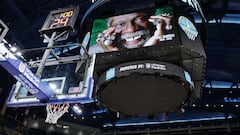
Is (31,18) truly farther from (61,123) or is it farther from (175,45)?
(61,123)

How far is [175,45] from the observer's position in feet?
19.2

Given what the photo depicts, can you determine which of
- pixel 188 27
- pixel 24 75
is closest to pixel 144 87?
pixel 188 27

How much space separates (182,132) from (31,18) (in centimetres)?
1275

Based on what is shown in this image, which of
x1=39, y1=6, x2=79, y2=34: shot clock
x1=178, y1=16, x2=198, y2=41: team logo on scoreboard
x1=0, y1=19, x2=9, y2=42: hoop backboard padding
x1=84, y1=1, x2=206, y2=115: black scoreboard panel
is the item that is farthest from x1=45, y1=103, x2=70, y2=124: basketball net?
x1=178, y1=16, x2=198, y2=41: team logo on scoreboard

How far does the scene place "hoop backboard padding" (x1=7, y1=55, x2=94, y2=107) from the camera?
522 centimetres

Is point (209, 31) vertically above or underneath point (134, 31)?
underneath

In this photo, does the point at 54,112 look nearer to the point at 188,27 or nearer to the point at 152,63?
the point at 152,63

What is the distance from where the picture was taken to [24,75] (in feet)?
16.2

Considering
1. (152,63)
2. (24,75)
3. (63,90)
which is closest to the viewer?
(24,75)

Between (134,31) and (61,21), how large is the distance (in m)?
1.84

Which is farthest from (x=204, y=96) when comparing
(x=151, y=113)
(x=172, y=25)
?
(x=172, y=25)

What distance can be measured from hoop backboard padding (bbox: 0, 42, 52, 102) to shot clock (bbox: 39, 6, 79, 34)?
1.57 m

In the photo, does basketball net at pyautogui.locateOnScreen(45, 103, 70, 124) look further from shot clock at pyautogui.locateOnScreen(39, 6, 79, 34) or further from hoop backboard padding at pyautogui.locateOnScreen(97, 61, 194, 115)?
shot clock at pyautogui.locateOnScreen(39, 6, 79, 34)

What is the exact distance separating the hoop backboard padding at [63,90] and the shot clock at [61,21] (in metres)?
0.97
